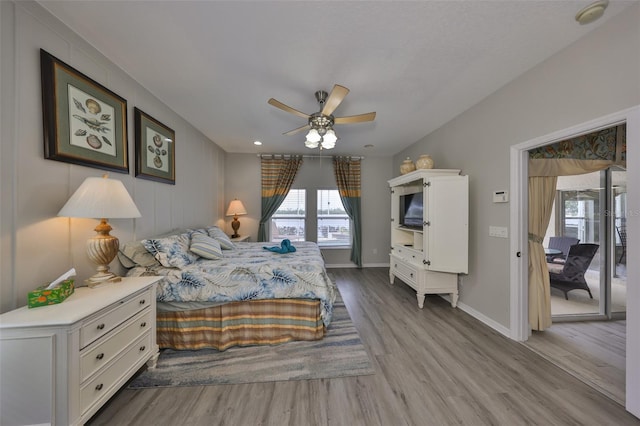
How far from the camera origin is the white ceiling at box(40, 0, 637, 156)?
149cm

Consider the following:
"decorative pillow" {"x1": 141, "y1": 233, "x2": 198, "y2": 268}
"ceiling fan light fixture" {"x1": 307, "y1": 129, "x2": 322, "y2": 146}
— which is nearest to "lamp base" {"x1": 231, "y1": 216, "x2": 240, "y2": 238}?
"decorative pillow" {"x1": 141, "y1": 233, "x2": 198, "y2": 268}

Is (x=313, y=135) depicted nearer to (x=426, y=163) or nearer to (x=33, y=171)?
(x=426, y=163)

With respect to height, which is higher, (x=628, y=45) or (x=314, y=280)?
(x=628, y=45)

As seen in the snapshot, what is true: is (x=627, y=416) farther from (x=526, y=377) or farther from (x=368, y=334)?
(x=368, y=334)

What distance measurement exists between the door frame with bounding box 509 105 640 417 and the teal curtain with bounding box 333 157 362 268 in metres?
3.04

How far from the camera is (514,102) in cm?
231

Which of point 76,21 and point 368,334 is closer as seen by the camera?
point 76,21

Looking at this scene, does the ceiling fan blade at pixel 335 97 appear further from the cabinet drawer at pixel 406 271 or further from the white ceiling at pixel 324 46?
the cabinet drawer at pixel 406 271

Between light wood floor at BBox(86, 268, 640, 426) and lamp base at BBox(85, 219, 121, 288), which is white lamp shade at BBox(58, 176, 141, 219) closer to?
lamp base at BBox(85, 219, 121, 288)

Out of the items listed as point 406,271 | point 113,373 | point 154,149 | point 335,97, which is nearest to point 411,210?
point 406,271

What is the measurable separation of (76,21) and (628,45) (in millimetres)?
3805

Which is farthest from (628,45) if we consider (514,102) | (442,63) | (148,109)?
(148,109)

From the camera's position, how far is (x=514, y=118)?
2.32m

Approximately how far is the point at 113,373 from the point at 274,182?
3.96 metres
